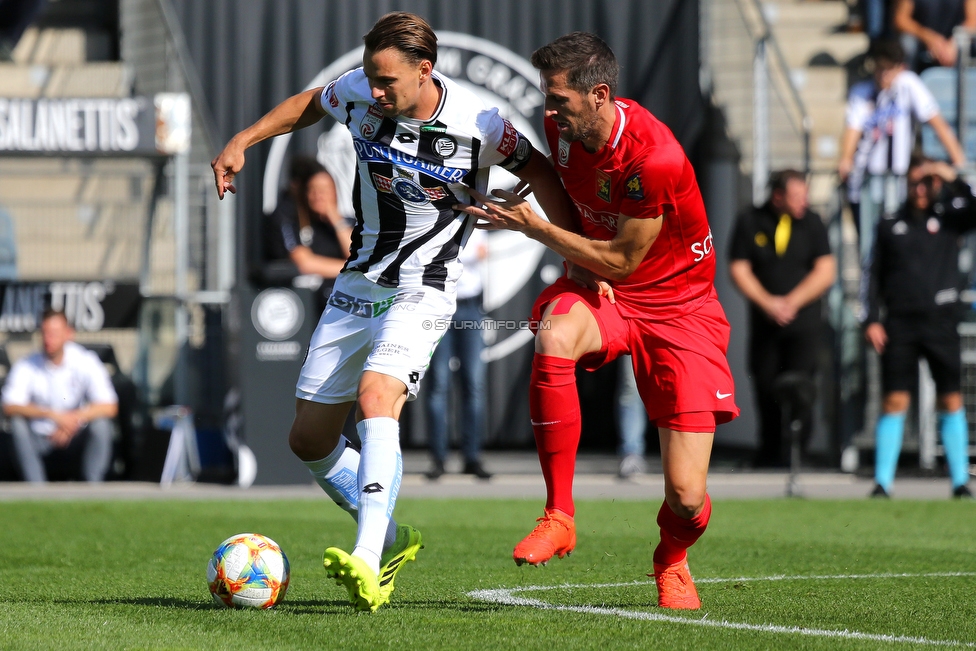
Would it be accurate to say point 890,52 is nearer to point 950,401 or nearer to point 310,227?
point 950,401

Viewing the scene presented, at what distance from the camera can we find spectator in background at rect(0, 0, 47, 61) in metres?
14.6

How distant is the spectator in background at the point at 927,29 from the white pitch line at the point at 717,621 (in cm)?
912

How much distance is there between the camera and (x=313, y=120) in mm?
5621

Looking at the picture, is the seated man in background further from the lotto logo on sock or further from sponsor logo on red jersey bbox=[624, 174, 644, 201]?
sponsor logo on red jersey bbox=[624, 174, 644, 201]

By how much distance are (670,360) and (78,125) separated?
813cm

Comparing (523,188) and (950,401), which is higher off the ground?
(523,188)

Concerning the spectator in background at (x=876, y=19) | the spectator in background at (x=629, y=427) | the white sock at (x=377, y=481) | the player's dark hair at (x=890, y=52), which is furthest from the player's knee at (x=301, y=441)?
the spectator in background at (x=876, y=19)

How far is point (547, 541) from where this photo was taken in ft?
16.3

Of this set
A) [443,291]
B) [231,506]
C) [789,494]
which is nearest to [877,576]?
[443,291]

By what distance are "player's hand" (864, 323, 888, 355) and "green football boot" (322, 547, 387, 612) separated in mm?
6561

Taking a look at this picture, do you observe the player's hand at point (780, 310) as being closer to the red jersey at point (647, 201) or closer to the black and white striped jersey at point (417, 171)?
the red jersey at point (647, 201)

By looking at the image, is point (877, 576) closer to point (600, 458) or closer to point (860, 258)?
point (860, 258)

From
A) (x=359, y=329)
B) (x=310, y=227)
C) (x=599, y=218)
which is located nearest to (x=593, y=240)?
(x=599, y=218)

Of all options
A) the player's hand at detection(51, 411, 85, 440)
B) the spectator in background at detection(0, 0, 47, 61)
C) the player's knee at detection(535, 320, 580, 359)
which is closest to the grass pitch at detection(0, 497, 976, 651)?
the player's knee at detection(535, 320, 580, 359)
